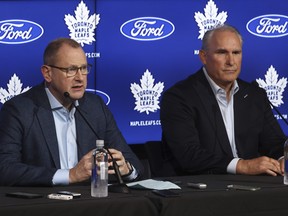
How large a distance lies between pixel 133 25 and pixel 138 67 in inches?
11.3

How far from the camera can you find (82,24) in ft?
16.0

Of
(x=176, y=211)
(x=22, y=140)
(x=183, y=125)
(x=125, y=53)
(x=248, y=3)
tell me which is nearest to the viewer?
(x=176, y=211)

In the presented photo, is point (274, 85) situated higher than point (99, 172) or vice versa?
point (274, 85)

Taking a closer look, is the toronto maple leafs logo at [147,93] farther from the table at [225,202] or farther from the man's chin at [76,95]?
the table at [225,202]

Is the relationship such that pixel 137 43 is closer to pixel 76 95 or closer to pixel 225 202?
pixel 76 95

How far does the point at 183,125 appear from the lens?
4.04m

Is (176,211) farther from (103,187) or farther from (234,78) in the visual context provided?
(234,78)

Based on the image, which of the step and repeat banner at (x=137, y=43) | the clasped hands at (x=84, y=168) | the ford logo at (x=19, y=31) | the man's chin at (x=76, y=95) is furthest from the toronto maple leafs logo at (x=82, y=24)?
the clasped hands at (x=84, y=168)

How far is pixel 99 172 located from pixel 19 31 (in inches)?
76.1

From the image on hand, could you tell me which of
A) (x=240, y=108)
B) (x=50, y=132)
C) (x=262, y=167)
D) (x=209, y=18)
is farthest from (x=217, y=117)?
(x=209, y=18)

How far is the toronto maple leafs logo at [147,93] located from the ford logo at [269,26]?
2.77 feet

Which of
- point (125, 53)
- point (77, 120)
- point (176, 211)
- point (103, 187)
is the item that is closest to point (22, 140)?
point (77, 120)

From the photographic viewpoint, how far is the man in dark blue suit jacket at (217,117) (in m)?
4.00

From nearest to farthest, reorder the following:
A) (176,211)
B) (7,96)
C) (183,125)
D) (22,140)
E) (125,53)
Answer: (176,211) < (22,140) < (183,125) < (7,96) < (125,53)
